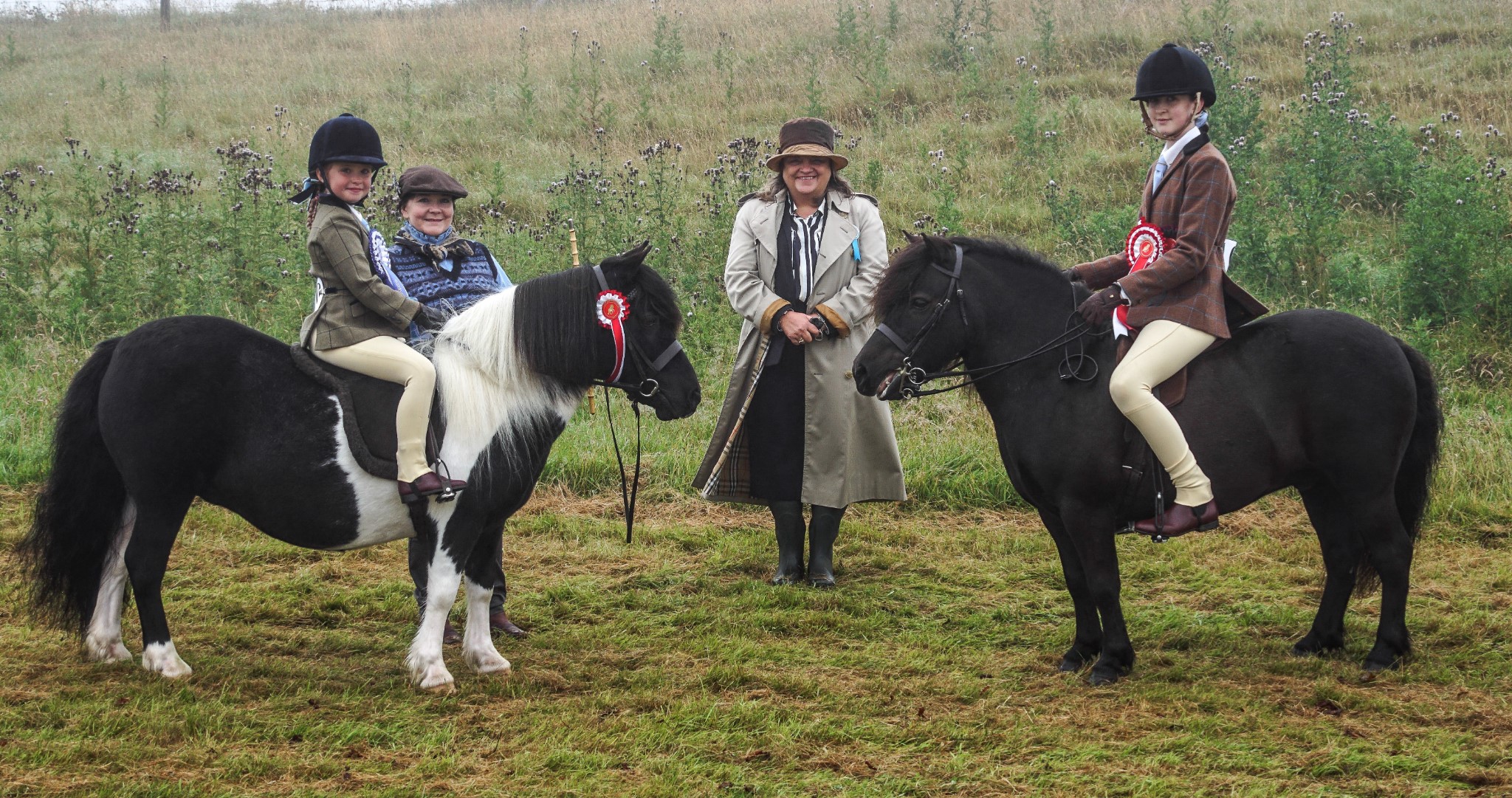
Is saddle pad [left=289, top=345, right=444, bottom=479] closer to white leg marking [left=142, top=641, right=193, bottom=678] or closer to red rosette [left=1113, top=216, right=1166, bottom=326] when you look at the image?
white leg marking [left=142, top=641, right=193, bottom=678]

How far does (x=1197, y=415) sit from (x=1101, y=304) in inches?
22.6

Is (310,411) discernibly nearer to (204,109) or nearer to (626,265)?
(626,265)

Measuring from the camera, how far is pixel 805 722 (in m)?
4.02

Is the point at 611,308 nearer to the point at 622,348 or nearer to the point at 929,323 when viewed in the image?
the point at 622,348

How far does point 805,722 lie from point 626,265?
72.9 inches

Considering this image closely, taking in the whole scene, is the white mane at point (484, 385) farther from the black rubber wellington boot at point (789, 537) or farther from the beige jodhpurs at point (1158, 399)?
the beige jodhpurs at point (1158, 399)

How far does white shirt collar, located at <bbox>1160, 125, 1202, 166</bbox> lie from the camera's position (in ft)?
14.3

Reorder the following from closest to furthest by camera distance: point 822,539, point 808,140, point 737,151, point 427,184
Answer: point 427,184
point 808,140
point 822,539
point 737,151

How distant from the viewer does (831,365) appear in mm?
5902

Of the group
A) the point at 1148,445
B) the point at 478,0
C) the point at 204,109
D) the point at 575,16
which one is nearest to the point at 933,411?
the point at 1148,445

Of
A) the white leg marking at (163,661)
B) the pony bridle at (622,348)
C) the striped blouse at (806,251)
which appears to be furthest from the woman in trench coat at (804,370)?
the white leg marking at (163,661)

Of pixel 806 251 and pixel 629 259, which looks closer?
pixel 629 259

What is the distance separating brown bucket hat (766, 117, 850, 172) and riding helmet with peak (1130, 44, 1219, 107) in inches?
67.8

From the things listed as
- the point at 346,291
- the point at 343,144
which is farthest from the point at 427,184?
the point at 346,291
